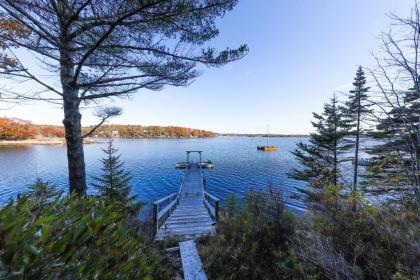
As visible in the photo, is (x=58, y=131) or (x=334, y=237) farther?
(x=58, y=131)

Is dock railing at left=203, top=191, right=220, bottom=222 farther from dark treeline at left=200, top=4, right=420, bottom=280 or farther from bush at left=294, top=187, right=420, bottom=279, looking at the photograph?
bush at left=294, top=187, right=420, bottom=279

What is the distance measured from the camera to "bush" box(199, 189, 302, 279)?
9.88 feet

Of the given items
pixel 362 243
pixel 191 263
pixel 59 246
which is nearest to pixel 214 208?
pixel 191 263

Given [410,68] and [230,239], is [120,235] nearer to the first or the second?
[230,239]

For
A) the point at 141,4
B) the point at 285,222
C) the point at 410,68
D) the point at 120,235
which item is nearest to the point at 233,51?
the point at 141,4

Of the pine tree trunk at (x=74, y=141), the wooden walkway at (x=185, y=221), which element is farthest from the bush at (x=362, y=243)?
the pine tree trunk at (x=74, y=141)

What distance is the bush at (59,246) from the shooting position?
0.72 meters

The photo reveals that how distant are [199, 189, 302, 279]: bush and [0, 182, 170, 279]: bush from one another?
2298 mm

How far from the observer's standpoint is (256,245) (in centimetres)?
352

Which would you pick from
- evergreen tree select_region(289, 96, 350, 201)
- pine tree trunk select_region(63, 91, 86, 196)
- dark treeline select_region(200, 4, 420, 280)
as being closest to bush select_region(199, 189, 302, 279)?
dark treeline select_region(200, 4, 420, 280)

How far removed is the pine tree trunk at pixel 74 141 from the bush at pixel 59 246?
290 cm

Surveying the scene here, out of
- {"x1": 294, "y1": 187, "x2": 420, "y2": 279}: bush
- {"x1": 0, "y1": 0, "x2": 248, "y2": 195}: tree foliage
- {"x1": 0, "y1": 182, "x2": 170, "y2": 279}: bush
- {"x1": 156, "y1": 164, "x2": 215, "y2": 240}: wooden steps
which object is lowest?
{"x1": 156, "y1": 164, "x2": 215, "y2": 240}: wooden steps

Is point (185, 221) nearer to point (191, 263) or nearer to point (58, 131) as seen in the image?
point (191, 263)

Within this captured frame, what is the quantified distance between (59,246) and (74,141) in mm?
3622
